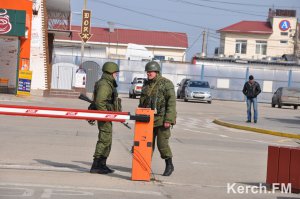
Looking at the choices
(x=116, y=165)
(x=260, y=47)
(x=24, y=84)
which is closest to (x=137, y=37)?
(x=260, y=47)

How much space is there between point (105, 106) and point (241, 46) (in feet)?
324

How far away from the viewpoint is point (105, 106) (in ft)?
38.0

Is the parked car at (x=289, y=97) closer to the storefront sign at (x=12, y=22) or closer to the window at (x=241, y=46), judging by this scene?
the storefront sign at (x=12, y=22)

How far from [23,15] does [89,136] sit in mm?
18569

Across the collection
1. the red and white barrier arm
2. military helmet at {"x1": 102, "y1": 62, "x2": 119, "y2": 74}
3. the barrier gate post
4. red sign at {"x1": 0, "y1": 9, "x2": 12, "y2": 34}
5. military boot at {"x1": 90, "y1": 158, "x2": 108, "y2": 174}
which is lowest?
military boot at {"x1": 90, "y1": 158, "x2": 108, "y2": 174}

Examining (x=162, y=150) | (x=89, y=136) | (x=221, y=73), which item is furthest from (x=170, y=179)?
(x=221, y=73)

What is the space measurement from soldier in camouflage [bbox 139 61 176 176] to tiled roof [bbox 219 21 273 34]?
9623cm

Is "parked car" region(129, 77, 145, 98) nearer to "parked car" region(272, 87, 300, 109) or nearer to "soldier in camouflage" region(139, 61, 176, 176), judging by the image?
"parked car" region(272, 87, 300, 109)

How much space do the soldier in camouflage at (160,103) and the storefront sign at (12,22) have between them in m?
25.3

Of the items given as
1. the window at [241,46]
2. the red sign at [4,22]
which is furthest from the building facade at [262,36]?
the red sign at [4,22]

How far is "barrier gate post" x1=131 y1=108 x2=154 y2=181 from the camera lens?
11062mm

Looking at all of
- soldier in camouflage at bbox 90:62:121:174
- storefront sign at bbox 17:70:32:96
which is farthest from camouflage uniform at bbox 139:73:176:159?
storefront sign at bbox 17:70:32:96

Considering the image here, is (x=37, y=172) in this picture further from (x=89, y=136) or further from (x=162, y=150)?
(x=89, y=136)

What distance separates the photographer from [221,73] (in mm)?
65125
